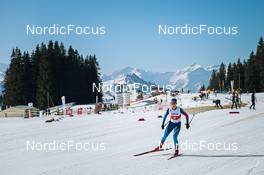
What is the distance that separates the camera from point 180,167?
1123 centimetres

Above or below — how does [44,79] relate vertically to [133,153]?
above

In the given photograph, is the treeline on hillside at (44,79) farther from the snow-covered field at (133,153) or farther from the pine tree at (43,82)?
the snow-covered field at (133,153)

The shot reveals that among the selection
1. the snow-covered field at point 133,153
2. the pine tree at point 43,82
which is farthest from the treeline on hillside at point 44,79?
the snow-covered field at point 133,153

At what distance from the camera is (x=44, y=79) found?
247 feet

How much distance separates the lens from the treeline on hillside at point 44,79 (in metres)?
75.2

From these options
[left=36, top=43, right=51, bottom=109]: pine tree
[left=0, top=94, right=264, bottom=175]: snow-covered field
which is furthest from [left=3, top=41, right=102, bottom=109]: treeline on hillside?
[left=0, top=94, right=264, bottom=175]: snow-covered field

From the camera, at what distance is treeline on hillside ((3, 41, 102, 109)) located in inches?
2960

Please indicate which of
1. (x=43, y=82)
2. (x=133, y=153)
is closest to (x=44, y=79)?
(x=43, y=82)

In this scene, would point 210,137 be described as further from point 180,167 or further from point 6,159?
point 6,159

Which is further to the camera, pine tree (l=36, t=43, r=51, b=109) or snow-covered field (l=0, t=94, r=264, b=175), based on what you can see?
pine tree (l=36, t=43, r=51, b=109)

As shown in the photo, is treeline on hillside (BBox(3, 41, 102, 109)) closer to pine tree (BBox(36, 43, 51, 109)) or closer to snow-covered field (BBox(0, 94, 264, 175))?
pine tree (BBox(36, 43, 51, 109))

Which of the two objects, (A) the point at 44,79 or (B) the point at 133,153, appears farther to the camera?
(A) the point at 44,79

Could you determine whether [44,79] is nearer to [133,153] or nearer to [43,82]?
[43,82]

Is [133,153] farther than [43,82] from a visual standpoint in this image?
No
